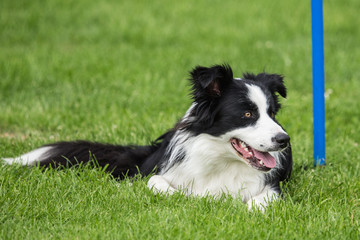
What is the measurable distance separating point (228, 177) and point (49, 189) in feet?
4.36

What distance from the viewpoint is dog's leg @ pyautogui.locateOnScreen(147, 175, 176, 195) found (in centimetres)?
372

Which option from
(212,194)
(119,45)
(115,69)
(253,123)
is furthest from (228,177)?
(119,45)

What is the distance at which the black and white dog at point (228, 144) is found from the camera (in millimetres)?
3580

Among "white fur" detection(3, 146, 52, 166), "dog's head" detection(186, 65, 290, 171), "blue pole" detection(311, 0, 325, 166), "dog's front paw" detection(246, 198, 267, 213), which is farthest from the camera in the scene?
"blue pole" detection(311, 0, 325, 166)

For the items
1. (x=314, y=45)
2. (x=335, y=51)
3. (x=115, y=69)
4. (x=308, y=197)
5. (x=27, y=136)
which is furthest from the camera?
(x=335, y=51)

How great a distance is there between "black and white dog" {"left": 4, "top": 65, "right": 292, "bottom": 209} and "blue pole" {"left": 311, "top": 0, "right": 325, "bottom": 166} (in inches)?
26.9

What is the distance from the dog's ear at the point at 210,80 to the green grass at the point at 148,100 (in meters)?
0.76

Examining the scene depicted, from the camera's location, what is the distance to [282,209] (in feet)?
11.2

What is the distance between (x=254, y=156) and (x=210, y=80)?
25.2 inches

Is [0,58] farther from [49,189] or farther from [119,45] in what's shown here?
[49,189]

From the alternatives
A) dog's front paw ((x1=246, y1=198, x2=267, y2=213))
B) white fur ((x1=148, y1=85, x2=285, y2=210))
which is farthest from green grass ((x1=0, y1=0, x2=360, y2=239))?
white fur ((x1=148, y1=85, x2=285, y2=210))

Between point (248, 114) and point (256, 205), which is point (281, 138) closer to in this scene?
point (248, 114)

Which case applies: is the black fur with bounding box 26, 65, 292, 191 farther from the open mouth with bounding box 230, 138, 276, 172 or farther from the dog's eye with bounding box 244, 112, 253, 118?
the open mouth with bounding box 230, 138, 276, 172

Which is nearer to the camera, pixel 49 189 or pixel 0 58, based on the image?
pixel 49 189
